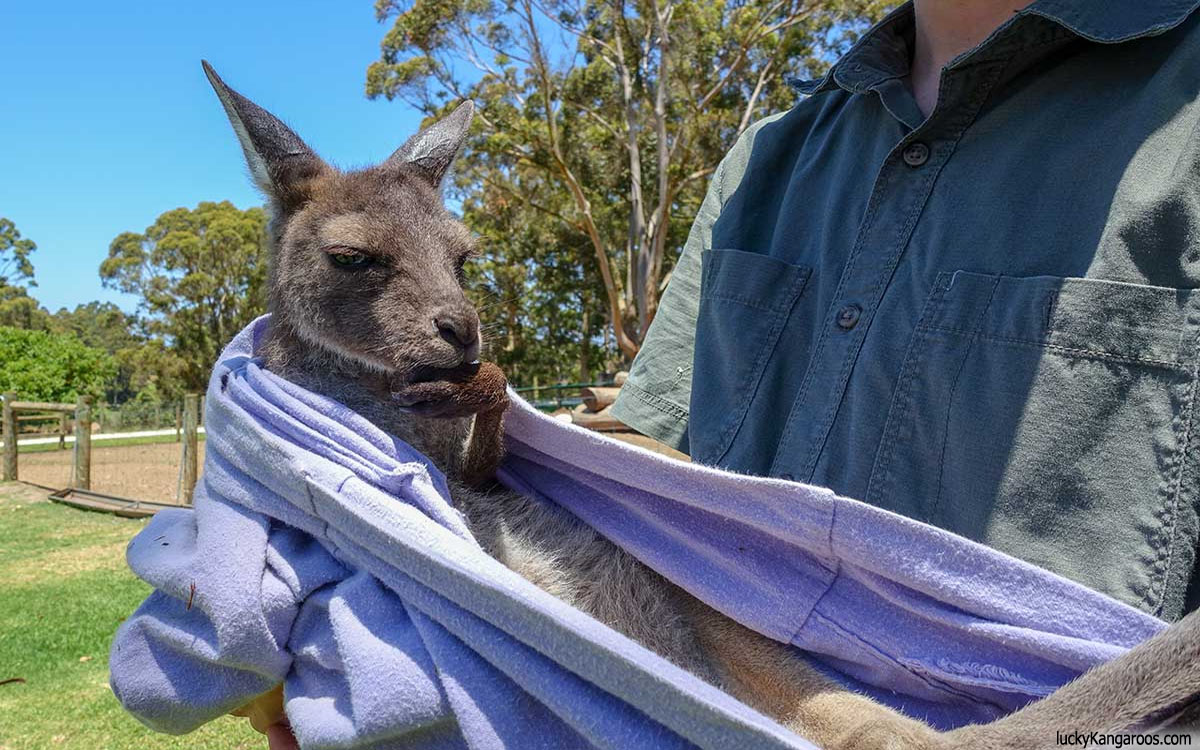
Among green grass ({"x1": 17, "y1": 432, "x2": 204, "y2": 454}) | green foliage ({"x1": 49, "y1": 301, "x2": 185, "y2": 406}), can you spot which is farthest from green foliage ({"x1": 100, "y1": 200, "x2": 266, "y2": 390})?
green grass ({"x1": 17, "y1": 432, "x2": 204, "y2": 454})

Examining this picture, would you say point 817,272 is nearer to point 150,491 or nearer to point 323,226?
point 323,226

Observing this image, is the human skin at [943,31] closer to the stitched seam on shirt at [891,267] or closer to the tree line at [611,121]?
the stitched seam on shirt at [891,267]

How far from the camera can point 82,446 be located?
42.1 feet

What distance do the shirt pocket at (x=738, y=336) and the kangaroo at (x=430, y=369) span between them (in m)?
0.36

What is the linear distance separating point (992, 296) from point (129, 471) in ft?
55.1

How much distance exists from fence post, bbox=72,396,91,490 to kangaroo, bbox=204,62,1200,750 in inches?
491

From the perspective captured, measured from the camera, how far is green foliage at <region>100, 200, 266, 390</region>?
3017 centimetres

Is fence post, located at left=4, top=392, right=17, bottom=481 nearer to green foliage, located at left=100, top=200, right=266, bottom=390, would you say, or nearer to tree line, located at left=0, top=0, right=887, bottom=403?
tree line, located at left=0, top=0, right=887, bottom=403

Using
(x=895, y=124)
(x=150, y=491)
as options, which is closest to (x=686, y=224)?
(x=150, y=491)

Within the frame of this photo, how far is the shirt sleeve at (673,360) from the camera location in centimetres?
213

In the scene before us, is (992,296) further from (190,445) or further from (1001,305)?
(190,445)

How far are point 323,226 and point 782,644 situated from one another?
125cm

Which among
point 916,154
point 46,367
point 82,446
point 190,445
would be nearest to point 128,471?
point 82,446

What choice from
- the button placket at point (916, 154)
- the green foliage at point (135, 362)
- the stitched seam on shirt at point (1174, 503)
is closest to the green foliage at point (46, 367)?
the green foliage at point (135, 362)
